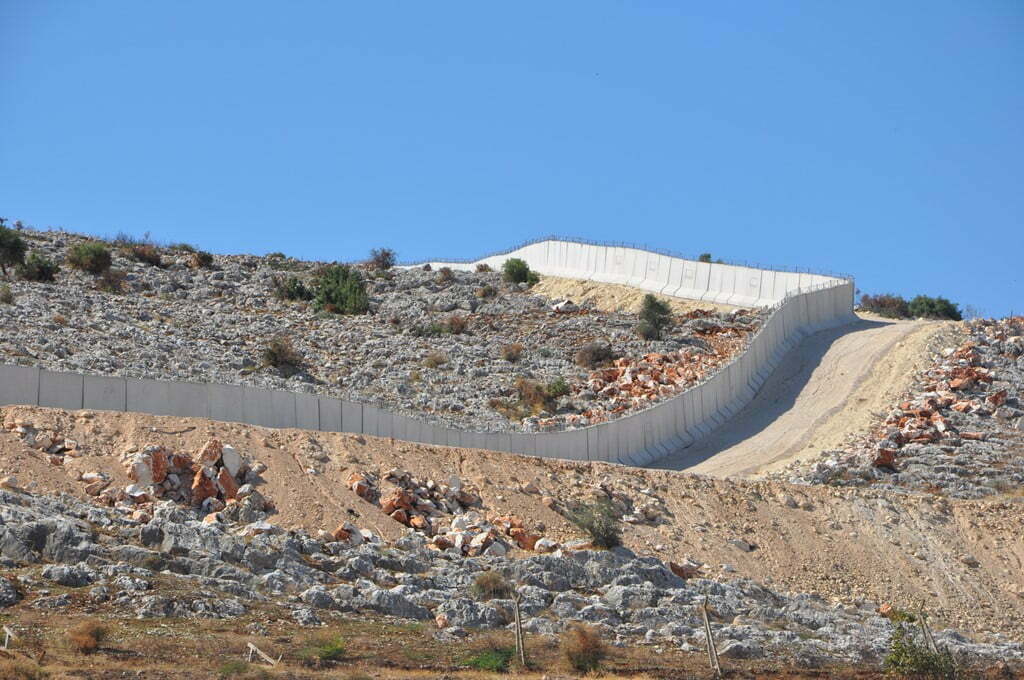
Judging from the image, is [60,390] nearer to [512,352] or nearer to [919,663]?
[919,663]

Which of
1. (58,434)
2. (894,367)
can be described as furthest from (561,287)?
(58,434)

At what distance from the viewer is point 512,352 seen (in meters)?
58.4

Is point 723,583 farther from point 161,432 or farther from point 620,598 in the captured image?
point 161,432

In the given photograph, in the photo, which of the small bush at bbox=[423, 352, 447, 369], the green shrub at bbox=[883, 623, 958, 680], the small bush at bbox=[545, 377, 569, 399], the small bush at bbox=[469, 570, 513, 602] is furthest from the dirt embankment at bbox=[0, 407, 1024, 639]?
the small bush at bbox=[423, 352, 447, 369]

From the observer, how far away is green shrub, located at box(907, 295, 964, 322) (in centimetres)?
9056

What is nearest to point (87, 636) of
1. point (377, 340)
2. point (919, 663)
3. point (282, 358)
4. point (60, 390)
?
point (60, 390)

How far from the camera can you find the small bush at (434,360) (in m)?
56.3

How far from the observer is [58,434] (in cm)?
3023

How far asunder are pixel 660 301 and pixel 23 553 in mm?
48353

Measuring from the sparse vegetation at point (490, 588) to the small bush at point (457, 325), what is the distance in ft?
124

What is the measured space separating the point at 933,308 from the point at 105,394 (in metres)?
70.5

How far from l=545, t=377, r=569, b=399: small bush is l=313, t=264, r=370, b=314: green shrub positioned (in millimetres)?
18263

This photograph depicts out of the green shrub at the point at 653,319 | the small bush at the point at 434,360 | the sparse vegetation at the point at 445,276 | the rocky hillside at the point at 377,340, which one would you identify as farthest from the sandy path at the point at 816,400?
the sparse vegetation at the point at 445,276

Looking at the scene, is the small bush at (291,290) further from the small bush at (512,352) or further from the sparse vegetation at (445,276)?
the small bush at (512,352)
